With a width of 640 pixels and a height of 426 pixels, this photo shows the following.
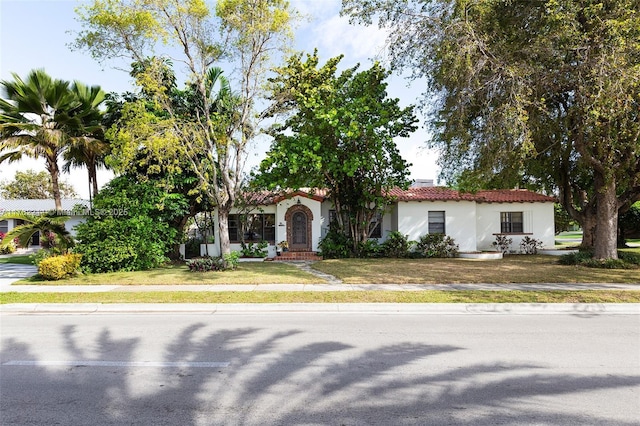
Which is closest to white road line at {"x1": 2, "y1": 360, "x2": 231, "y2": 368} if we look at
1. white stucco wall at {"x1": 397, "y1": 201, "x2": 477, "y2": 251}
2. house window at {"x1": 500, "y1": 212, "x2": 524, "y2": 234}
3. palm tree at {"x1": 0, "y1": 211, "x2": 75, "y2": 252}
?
palm tree at {"x1": 0, "y1": 211, "x2": 75, "y2": 252}

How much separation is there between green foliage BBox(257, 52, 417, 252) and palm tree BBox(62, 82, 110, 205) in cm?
699

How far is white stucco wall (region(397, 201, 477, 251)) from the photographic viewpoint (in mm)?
21047

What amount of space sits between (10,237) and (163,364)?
12.1m

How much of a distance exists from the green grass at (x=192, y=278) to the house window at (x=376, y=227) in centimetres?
704

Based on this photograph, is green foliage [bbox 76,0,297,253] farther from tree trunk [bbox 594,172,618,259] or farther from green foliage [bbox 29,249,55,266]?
tree trunk [bbox 594,172,618,259]

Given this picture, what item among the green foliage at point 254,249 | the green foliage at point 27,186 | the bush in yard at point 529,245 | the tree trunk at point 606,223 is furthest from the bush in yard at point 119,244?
the green foliage at point 27,186

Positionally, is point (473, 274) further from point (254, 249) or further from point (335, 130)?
point (254, 249)

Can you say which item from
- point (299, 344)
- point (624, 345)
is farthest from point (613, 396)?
point (299, 344)

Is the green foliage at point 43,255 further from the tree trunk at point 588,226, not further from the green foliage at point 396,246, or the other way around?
the tree trunk at point 588,226

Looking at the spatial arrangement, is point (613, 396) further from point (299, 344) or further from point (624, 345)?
point (299, 344)

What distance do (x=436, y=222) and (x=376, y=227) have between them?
3.28m

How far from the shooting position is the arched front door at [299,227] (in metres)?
21.3

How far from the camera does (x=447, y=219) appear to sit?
69.8ft

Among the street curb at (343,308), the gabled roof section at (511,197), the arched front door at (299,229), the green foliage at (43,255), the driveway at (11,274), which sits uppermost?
the gabled roof section at (511,197)
